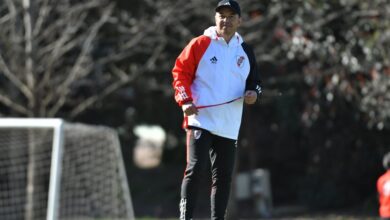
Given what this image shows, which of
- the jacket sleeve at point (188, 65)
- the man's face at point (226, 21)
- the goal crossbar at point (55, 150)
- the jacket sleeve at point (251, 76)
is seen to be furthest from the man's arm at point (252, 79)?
the goal crossbar at point (55, 150)

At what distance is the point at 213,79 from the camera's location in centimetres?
713

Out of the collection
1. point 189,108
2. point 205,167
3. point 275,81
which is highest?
point 275,81

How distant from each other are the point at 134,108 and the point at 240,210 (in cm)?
373

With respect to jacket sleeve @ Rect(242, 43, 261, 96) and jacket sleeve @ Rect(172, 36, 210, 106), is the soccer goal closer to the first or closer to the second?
jacket sleeve @ Rect(242, 43, 261, 96)

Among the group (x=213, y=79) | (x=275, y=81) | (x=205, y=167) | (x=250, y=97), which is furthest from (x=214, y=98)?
(x=275, y=81)

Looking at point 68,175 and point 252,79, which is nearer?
point 252,79

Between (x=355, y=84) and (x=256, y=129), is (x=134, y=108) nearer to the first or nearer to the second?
(x=256, y=129)

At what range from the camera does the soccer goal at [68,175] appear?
1535cm

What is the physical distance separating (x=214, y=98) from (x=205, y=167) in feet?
1.86

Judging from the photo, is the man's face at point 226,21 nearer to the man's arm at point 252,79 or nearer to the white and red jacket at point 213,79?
the white and red jacket at point 213,79

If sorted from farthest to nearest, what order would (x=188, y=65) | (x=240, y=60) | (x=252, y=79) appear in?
(x=252, y=79) → (x=240, y=60) → (x=188, y=65)

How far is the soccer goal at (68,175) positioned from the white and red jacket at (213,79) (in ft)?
22.0

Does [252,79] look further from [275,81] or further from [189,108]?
[275,81]

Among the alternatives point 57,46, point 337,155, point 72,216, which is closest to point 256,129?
point 337,155
